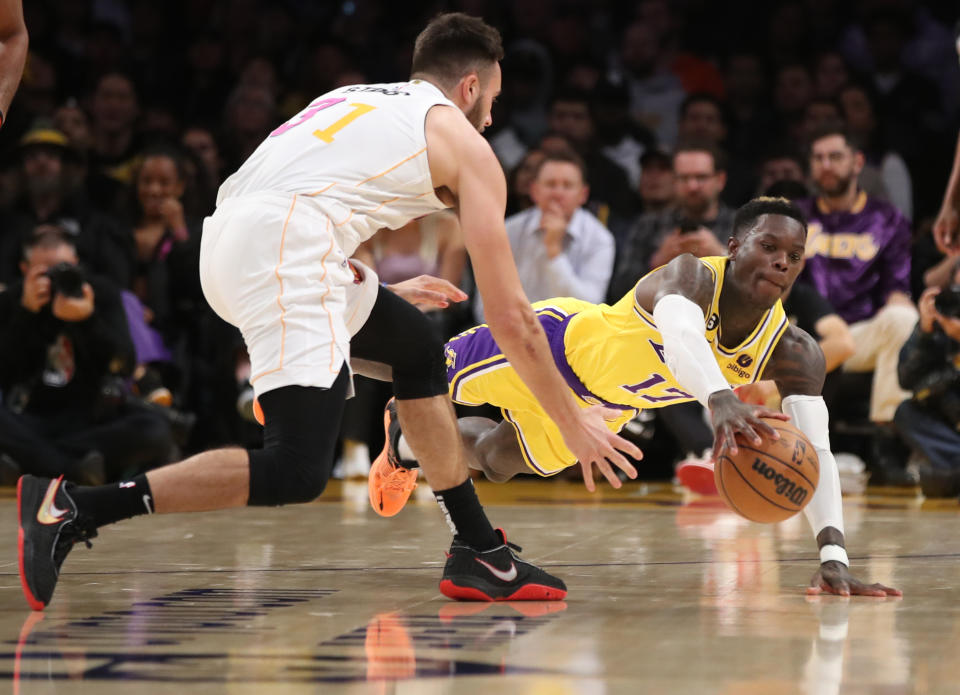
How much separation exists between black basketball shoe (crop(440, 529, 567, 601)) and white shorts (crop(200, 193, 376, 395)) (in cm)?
68

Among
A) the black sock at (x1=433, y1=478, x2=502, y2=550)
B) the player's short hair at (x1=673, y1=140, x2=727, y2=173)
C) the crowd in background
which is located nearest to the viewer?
the black sock at (x1=433, y1=478, x2=502, y2=550)

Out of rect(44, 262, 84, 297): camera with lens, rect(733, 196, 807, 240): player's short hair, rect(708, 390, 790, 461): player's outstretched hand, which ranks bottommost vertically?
rect(708, 390, 790, 461): player's outstretched hand

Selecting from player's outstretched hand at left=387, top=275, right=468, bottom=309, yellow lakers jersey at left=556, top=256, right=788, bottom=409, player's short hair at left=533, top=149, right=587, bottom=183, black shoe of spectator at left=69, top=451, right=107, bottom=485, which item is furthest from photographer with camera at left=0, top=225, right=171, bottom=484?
player's outstretched hand at left=387, top=275, right=468, bottom=309

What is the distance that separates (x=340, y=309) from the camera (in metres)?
3.45

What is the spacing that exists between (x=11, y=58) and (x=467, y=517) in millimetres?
1854

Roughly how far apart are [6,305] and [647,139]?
456 cm

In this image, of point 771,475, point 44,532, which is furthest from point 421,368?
point 44,532

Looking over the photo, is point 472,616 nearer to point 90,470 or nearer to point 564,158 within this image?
point 90,470

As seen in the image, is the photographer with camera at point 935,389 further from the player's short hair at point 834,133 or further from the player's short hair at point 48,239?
the player's short hair at point 48,239

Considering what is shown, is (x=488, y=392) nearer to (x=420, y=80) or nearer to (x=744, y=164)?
(x=420, y=80)

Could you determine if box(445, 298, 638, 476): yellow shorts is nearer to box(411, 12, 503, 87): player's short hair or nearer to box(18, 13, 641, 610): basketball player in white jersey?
box(18, 13, 641, 610): basketball player in white jersey

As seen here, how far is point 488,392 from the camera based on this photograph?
4887 millimetres

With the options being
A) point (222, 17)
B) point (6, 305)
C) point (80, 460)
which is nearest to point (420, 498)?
point (80, 460)

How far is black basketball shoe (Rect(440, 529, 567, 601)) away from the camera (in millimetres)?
3625
